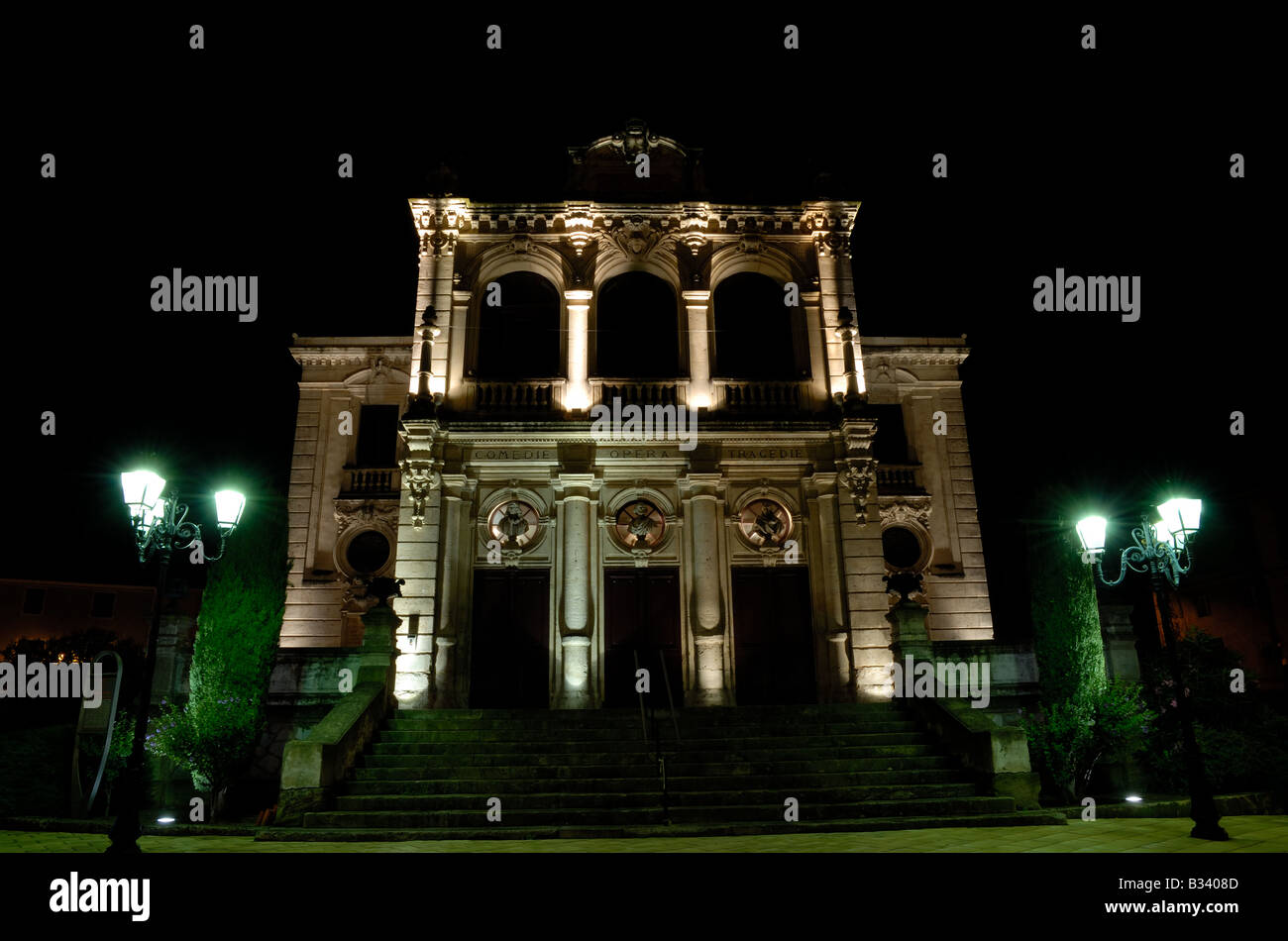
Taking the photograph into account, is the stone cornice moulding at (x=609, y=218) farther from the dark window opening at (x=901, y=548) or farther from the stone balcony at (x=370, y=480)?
the dark window opening at (x=901, y=548)

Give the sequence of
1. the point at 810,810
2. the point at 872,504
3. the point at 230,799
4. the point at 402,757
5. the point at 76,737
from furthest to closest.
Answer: the point at 872,504
the point at 76,737
the point at 230,799
the point at 402,757
the point at 810,810

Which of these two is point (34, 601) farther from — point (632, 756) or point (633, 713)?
point (632, 756)

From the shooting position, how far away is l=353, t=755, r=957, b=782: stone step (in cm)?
1219

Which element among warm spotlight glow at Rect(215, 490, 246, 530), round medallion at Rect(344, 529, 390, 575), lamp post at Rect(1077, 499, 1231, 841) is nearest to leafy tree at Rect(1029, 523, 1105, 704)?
lamp post at Rect(1077, 499, 1231, 841)

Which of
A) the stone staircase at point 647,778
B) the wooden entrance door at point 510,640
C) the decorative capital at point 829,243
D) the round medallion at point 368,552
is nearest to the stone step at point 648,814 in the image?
the stone staircase at point 647,778

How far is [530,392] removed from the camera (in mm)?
19422

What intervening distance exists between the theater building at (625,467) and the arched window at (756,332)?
0.19ft

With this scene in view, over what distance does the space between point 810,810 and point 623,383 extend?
36.6 feet

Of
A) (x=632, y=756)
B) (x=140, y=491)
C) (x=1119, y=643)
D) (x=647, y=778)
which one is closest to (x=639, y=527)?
(x=632, y=756)

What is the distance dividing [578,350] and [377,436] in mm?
6897

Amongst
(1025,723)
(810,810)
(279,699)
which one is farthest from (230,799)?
(1025,723)

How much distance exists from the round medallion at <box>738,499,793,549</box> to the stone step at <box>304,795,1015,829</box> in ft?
27.0

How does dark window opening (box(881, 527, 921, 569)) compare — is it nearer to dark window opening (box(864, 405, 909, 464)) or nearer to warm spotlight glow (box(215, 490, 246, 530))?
dark window opening (box(864, 405, 909, 464))

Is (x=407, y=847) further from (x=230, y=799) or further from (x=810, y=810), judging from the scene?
(x=230, y=799)
